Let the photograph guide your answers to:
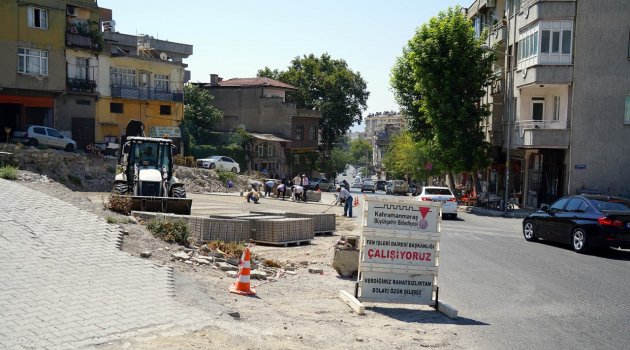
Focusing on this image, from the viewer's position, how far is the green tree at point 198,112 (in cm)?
6331

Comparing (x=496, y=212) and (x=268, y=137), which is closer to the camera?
(x=496, y=212)

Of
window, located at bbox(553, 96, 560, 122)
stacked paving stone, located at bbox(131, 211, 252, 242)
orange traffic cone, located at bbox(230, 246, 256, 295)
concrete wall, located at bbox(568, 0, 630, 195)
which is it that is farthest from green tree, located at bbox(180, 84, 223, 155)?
orange traffic cone, located at bbox(230, 246, 256, 295)

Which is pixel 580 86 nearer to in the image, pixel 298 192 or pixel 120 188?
pixel 298 192

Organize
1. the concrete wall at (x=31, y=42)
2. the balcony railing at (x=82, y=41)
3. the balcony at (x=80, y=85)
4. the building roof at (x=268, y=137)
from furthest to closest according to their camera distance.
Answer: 1. the building roof at (x=268, y=137)
2. the balcony at (x=80, y=85)
3. the balcony railing at (x=82, y=41)
4. the concrete wall at (x=31, y=42)

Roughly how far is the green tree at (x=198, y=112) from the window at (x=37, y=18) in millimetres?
20927

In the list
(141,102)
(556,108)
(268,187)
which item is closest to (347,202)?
(268,187)

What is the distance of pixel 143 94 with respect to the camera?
52062mm

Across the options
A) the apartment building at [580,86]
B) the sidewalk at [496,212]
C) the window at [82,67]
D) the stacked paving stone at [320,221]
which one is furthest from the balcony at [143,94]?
the stacked paving stone at [320,221]

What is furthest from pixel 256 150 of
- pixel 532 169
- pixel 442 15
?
pixel 532 169

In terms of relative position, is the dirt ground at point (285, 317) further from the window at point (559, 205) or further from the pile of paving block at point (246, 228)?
the window at point (559, 205)

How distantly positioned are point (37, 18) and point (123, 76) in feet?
34.5

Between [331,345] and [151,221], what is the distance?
776 centimetres

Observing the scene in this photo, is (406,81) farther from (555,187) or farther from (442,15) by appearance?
(555,187)

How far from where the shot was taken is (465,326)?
995 centimetres
